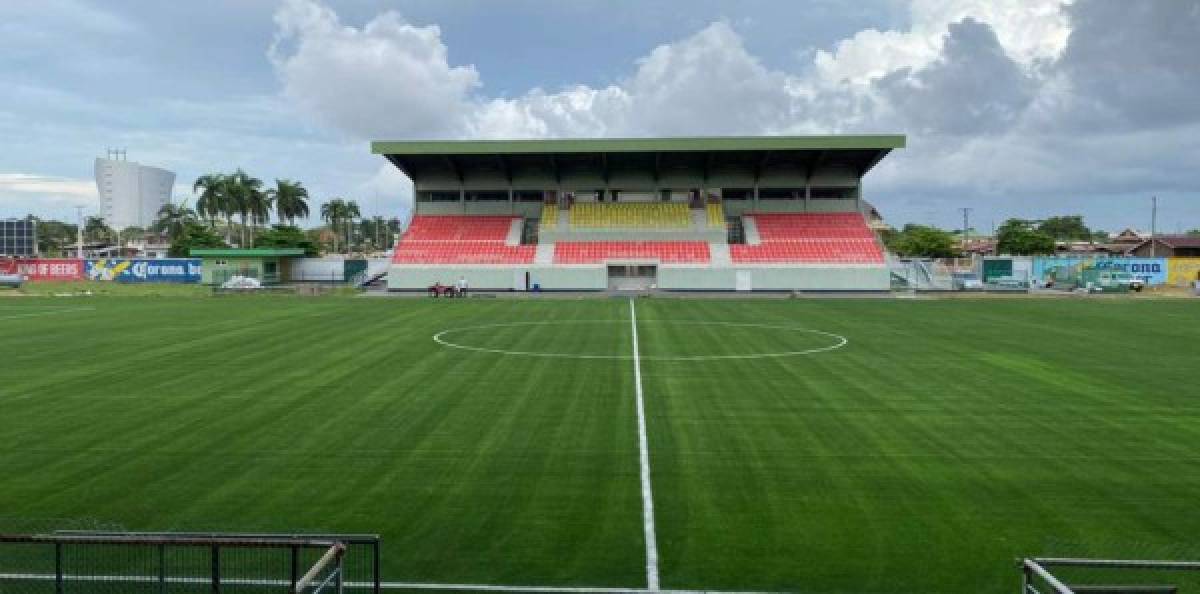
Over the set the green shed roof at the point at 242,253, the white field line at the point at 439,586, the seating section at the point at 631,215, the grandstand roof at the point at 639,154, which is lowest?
the white field line at the point at 439,586

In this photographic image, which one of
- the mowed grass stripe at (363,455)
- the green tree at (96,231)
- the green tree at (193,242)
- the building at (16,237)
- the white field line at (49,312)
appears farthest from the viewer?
the green tree at (96,231)

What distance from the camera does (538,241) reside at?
75.1 meters

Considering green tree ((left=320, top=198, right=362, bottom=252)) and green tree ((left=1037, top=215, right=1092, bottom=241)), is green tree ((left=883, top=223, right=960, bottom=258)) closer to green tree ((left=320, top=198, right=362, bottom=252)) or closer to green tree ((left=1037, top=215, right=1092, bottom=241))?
green tree ((left=1037, top=215, right=1092, bottom=241))

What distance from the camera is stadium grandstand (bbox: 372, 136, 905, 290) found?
229ft

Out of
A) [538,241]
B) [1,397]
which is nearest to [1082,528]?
[1,397]

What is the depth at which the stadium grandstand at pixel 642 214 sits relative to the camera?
229 ft

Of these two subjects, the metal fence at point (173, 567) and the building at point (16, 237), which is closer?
the metal fence at point (173, 567)

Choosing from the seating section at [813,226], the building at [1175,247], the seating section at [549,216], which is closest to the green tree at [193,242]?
the seating section at [549,216]

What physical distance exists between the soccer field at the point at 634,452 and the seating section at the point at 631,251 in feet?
133

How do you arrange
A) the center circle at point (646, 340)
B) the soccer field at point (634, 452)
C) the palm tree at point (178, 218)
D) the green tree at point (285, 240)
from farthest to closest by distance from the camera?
the palm tree at point (178, 218) → the green tree at point (285, 240) → the center circle at point (646, 340) → the soccer field at point (634, 452)

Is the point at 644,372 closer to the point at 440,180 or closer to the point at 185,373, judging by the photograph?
the point at 185,373

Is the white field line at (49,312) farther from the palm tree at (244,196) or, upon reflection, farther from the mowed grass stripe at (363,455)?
the palm tree at (244,196)

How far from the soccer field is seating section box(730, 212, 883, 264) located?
132 ft

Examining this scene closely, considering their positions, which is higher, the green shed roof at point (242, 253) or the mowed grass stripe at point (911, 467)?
the green shed roof at point (242, 253)
